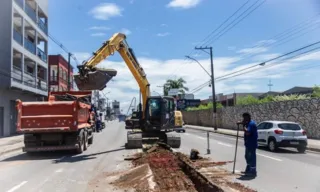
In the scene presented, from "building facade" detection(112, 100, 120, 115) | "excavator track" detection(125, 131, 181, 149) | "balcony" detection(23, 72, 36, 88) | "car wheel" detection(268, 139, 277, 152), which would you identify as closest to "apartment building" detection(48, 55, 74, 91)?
"balcony" detection(23, 72, 36, 88)

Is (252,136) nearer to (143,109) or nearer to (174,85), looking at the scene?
(143,109)

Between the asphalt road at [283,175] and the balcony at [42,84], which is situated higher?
the balcony at [42,84]

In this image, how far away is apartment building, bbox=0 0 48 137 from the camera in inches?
1342

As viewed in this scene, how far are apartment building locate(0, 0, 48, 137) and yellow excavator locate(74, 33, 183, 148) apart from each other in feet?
49.9

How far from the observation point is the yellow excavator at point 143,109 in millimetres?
20975

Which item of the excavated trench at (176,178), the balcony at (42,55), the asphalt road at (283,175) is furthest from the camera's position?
the balcony at (42,55)

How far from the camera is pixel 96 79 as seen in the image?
19359mm

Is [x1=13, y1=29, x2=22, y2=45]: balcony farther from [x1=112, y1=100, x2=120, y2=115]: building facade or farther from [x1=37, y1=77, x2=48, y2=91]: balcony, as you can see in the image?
[x1=112, y1=100, x2=120, y2=115]: building facade

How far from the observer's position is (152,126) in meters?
22.2

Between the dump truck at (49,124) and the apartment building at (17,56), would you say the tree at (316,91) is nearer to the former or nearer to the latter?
the dump truck at (49,124)

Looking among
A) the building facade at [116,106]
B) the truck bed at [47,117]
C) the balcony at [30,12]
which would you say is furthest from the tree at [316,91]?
the building facade at [116,106]

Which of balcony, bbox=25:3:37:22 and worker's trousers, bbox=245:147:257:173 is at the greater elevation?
balcony, bbox=25:3:37:22

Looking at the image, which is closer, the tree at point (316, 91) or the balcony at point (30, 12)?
the tree at point (316, 91)

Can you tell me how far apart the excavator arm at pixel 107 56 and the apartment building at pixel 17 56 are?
15106 mm
